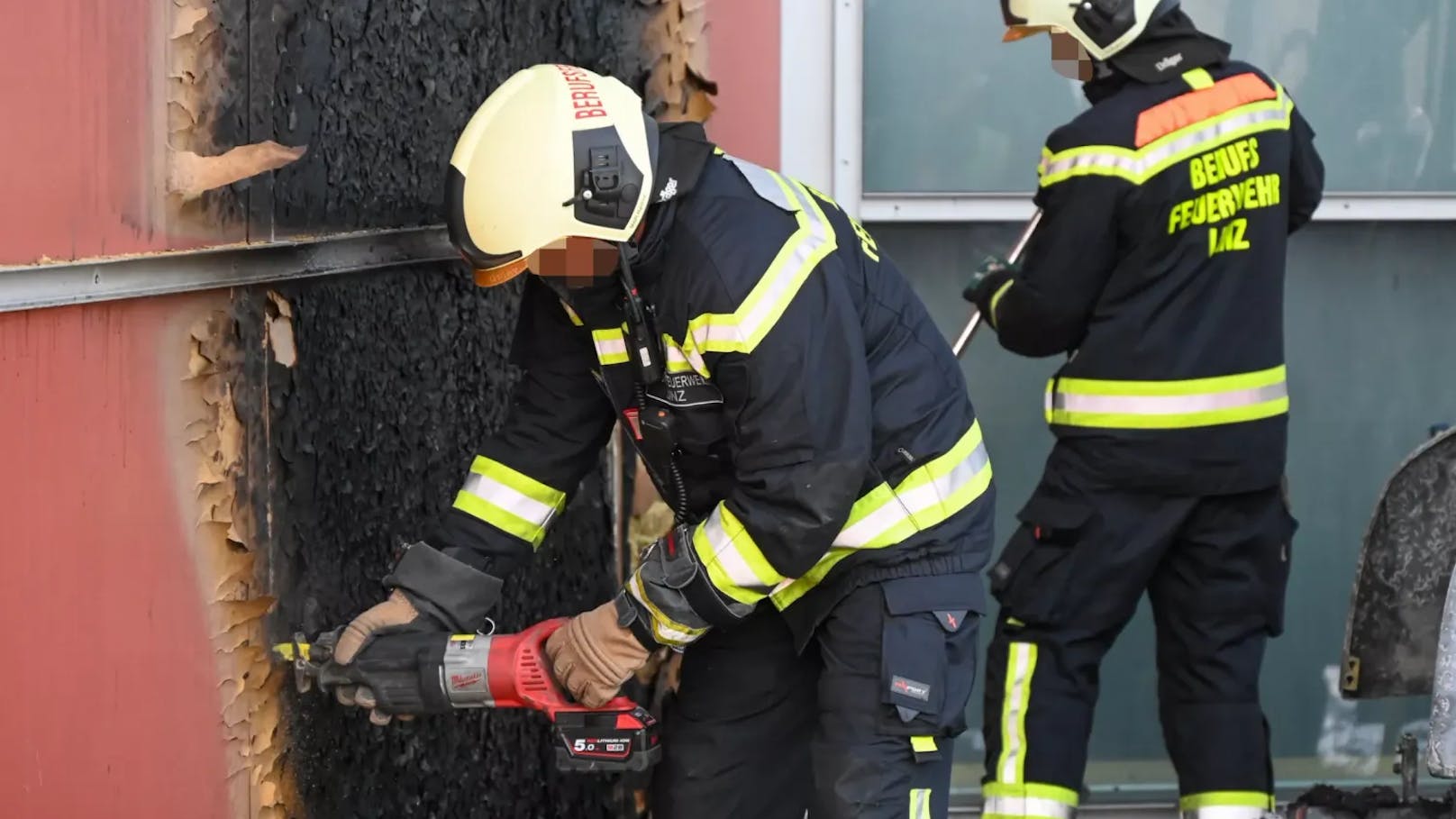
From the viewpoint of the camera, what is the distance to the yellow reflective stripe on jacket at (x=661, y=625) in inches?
99.1

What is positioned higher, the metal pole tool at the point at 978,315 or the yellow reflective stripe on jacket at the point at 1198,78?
the yellow reflective stripe on jacket at the point at 1198,78

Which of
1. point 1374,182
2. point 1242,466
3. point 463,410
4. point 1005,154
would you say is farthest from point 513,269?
point 1374,182

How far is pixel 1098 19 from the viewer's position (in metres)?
3.37

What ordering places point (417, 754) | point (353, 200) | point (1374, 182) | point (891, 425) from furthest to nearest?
1. point (1374, 182)
2. point (417, 754)
3. point (353, 200)
4. point (891, 425)

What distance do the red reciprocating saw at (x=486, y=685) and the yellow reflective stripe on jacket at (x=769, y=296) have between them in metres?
0.56

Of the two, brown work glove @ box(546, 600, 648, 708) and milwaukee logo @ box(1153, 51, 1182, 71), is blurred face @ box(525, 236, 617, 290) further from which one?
milwaukee logo @ box(1153, 51, 1182, 71)

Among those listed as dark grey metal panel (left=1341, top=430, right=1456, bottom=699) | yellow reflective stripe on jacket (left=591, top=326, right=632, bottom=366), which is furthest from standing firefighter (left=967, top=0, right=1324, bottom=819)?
yellow reflective stripe on jacket (left=591, top=326, right=632, bottom=366)

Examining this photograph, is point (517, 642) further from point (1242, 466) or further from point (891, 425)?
point (1242, 466)

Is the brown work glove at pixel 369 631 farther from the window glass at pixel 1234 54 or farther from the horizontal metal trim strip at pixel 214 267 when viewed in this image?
the window glass at pixel 1234 54

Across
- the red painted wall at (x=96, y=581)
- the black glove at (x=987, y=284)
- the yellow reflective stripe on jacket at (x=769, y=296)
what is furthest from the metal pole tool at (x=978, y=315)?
the red painted wall at (x=96, y=581)

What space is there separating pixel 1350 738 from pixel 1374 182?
140 cm

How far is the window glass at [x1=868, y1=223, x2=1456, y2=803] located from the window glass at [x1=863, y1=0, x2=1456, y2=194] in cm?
18

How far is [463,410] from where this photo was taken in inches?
127

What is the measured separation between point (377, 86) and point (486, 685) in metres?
1.02
